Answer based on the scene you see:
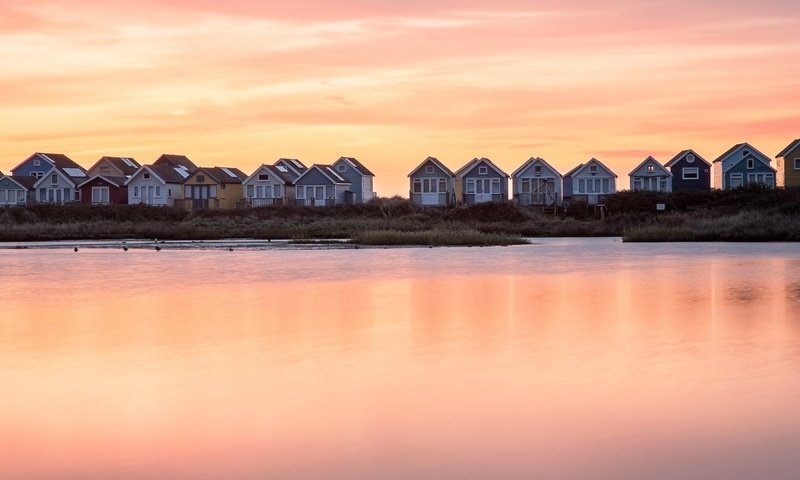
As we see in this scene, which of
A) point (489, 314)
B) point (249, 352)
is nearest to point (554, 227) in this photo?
point (489, 314)

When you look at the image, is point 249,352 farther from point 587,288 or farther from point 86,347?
point 587,288

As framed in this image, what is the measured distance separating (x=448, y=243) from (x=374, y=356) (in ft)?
94.6

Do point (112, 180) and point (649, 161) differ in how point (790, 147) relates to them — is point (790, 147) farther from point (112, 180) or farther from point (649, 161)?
point (112, 180)

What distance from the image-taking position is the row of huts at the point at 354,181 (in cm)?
6944

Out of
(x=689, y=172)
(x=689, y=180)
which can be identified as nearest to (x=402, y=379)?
(x=689, y=180)

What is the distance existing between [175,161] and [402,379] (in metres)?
73.7

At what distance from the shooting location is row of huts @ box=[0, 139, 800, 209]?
69438 millimetres

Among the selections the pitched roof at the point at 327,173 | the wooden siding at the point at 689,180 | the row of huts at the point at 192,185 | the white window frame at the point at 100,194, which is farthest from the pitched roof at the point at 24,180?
the wooden siding at the point at 689,180

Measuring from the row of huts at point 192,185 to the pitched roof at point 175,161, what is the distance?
276 mm

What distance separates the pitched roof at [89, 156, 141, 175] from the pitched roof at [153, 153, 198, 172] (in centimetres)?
182

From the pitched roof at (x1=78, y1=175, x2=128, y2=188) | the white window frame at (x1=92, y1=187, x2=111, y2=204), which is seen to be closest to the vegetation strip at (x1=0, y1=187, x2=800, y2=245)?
the white window frame at (x1=92, y1=187, x2=111, y2=204)

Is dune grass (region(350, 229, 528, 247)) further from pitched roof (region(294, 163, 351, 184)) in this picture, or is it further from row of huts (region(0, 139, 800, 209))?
pitched roof (region(294, 163, 351, 184))

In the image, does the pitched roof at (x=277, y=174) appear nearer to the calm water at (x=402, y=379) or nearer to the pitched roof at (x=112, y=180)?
the pitched roof at (x=112, y=180)

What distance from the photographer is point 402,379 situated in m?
12.5
